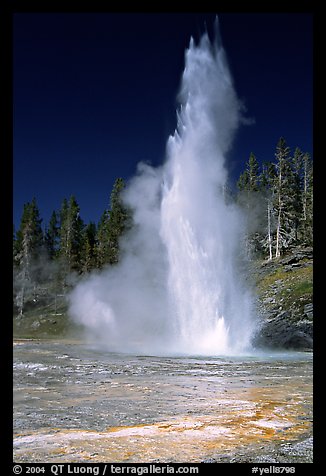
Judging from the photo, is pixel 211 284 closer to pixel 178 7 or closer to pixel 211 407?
pixel 211 407

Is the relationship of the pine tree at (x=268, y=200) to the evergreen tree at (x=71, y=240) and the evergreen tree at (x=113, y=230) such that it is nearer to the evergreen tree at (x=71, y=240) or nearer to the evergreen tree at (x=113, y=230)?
the evergreen tree at (x=113, y=230)

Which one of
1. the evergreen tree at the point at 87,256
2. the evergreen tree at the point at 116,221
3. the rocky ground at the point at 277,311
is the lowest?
the rocky ground at the point at 277,311

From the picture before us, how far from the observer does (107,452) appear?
5074 mm

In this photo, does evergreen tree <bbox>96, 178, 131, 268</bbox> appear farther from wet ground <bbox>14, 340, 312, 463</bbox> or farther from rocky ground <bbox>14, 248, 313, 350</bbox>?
wet ground <bbox>14, 340, 312, 463</bbox>

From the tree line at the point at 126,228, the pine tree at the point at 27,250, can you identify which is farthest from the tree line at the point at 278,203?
the pine tree at the point at 27,250

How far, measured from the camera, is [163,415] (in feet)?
23.4

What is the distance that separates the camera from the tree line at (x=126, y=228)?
49875mm

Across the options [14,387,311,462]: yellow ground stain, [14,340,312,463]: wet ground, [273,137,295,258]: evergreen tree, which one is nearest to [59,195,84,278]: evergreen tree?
[273,137,295,258]: evergreen tree

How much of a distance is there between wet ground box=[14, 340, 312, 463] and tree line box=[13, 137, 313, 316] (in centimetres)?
3751

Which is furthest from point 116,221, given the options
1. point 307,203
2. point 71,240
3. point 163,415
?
point 163,415

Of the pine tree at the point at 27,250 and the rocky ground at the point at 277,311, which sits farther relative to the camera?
the pine tree at the point at 27,250

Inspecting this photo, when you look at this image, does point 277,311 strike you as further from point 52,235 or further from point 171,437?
point 52,235

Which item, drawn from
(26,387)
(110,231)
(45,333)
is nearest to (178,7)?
(26,387)

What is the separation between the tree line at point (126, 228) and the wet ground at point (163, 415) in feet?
123
